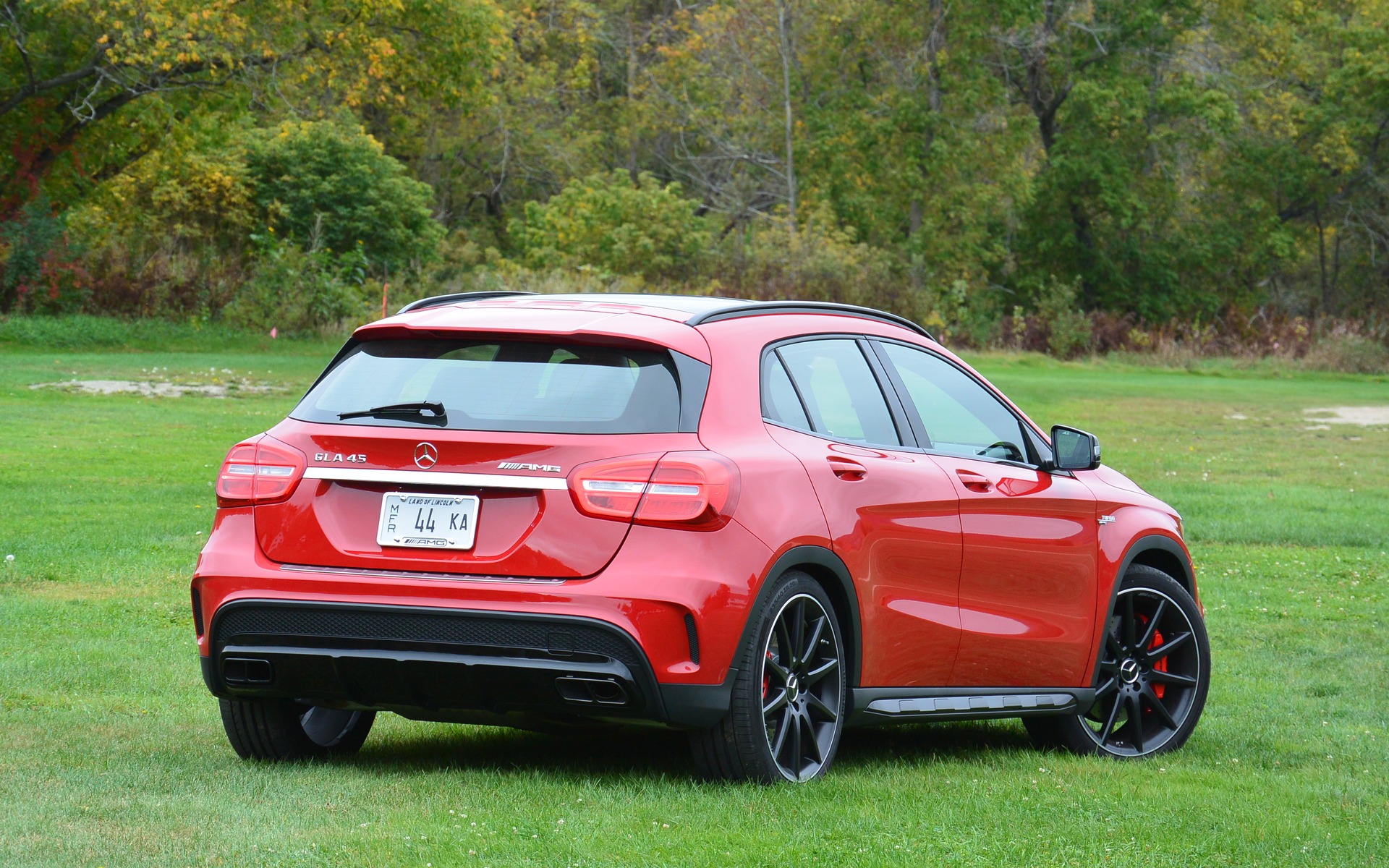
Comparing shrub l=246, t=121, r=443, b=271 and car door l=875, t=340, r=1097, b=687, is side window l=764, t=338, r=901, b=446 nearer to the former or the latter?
car door l=875, t=340, r=1097, b=687

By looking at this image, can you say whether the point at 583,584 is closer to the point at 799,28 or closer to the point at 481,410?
the point at 481,410

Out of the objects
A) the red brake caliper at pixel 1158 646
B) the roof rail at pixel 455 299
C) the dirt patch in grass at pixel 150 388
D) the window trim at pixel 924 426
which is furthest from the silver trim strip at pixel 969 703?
the dirt patch in grass at pixel 150 388

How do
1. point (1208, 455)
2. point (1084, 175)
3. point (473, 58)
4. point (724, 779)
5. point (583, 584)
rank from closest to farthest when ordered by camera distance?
point (583, 584) < point (724, 779) < point (1208, 455) < point (473, 58) < point (1084, 175)

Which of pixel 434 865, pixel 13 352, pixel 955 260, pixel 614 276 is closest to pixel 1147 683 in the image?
pixel 434 865

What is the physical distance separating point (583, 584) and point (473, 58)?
33.2 metres

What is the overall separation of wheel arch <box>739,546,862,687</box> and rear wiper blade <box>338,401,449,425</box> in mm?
1076

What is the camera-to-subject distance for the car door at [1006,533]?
264 inches

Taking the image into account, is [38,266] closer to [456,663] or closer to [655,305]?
[655,305]

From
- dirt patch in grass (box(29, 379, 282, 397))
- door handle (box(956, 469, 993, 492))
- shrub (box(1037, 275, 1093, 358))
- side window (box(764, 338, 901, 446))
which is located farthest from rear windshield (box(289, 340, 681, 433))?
shrub (box(1037, 275, 1093, 358))

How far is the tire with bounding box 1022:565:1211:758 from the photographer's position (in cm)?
742

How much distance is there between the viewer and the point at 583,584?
538cm

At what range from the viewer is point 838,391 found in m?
6.41

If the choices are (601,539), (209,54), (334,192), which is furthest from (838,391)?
(334,192)

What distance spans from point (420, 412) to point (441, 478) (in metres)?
0.27
